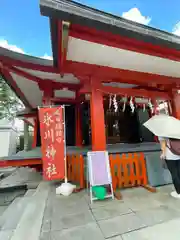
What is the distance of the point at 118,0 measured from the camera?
511cm

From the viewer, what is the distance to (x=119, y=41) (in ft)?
8.85

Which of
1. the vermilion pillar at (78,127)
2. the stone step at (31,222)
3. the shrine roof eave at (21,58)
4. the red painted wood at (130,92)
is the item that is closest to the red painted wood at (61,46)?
the red painted wood at (130,92)

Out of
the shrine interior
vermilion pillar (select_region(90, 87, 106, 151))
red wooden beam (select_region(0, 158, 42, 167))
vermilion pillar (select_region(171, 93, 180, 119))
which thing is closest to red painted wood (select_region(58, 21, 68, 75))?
vermilion pillar (select_region(90, 87, 106, 151))

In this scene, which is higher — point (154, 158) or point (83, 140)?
point (83, 140)

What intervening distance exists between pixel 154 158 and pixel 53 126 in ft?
8.75

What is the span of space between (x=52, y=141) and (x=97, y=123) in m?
1.13

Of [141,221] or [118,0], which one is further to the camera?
[118,0]

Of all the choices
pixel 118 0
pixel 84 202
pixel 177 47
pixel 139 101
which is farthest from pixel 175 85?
pixel 84 202

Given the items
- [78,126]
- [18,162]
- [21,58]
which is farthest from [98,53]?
[78,126]

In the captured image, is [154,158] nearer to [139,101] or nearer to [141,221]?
[141,221]

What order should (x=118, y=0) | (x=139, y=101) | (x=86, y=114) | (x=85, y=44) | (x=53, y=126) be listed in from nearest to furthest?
(x=85, y=44) < (x=53, y=126) < (x=118, y=0) < (x=139, y=101) < (x=86, y=114)

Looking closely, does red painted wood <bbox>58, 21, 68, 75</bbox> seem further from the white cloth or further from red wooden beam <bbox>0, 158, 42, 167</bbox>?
red wooden beam <bbox>0, 158, 42, 167</bbox>

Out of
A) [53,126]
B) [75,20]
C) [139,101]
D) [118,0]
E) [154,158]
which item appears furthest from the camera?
[139,101]

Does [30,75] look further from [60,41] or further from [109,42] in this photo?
[109,42]
